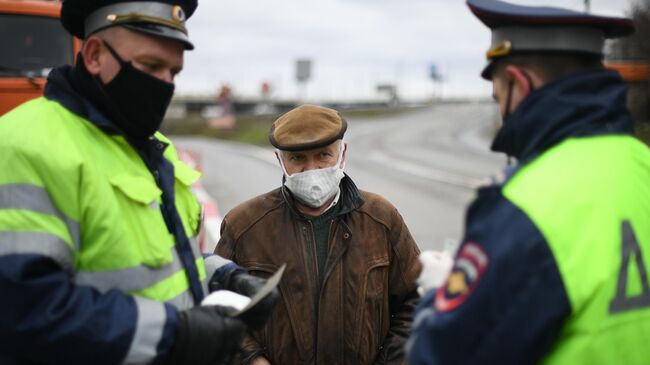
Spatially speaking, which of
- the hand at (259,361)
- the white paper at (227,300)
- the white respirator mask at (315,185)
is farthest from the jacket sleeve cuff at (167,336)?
the white respirator mask at (315,185)

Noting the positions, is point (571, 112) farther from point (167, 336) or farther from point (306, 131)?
point (306, 131)

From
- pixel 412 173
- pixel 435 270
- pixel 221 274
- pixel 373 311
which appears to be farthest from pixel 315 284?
pixel 412 173

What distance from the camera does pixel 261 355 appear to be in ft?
9.40

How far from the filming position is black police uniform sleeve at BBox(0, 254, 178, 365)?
165cm

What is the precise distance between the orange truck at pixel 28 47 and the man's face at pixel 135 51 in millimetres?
4870

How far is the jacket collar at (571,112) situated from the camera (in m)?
1.69

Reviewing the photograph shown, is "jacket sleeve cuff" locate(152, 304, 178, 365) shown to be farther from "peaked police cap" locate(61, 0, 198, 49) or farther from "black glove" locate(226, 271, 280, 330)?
"peaked police cap" locate(61, 0, 198, 49)

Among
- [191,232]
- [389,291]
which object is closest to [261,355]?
[389,291]

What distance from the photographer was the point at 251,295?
89.7 inches

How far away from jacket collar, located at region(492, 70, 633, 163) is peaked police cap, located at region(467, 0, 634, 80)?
94 mm

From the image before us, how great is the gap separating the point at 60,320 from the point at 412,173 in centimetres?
1700

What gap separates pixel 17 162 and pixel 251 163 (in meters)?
20.4

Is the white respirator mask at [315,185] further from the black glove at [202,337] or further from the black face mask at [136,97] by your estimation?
the black glove at [202,337]

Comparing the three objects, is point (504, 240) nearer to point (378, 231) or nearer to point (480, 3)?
point (480, 3)
